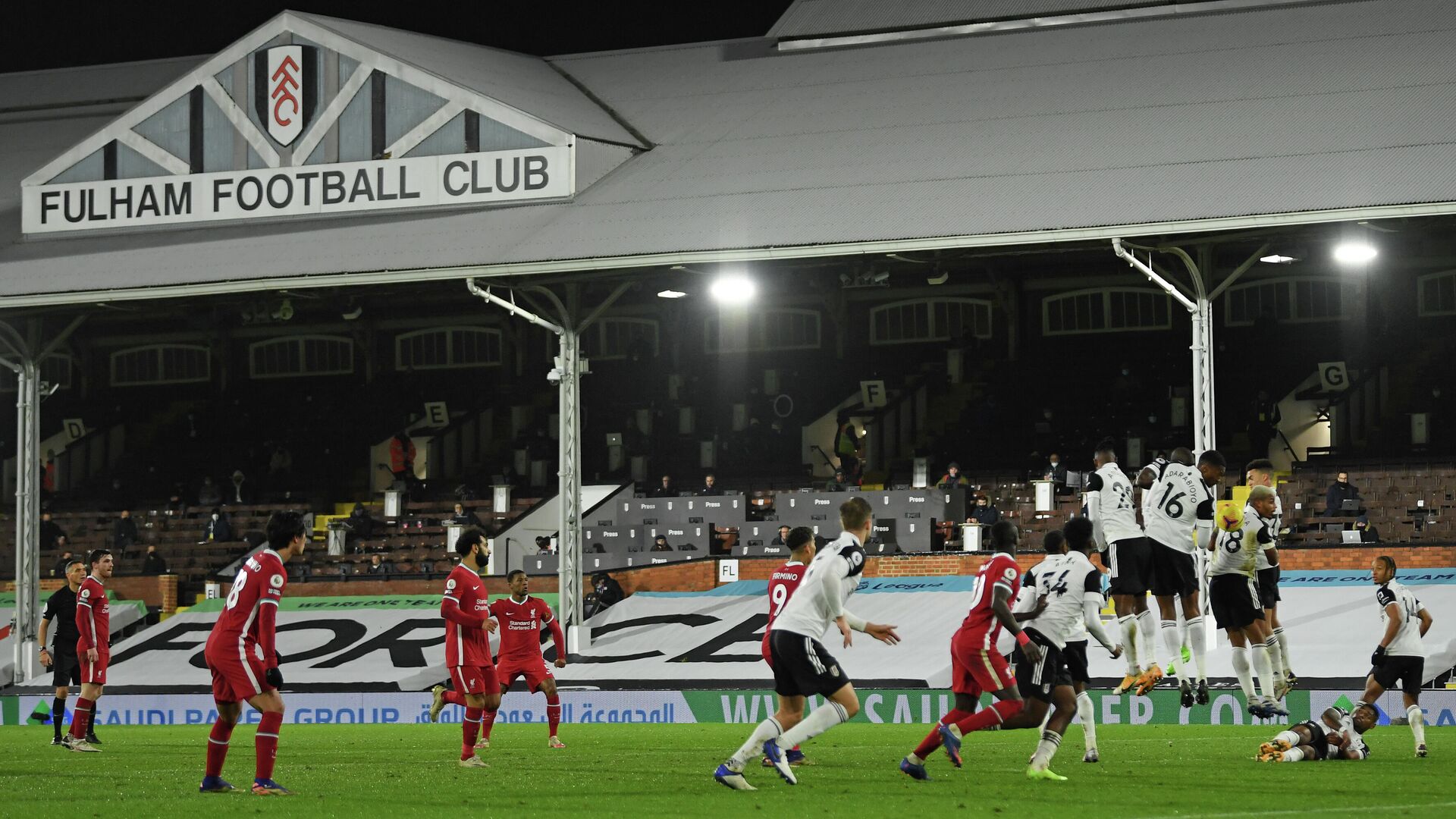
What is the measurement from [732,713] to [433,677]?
5.99m

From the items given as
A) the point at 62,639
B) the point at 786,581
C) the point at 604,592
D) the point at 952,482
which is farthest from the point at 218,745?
the point at 952,482

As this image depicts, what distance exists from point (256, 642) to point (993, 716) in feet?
17.4

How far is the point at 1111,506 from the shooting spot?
60.2 feet

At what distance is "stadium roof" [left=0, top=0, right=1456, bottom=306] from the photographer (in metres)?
26.5

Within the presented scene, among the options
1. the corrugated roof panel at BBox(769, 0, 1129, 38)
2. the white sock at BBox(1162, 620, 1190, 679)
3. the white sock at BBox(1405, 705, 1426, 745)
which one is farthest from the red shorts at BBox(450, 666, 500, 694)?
the corrugated roof panel at BBox(769, 0, 1129, 38)

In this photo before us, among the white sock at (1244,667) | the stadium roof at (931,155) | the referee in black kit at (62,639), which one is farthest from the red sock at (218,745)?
the stadium roof at (931,155)

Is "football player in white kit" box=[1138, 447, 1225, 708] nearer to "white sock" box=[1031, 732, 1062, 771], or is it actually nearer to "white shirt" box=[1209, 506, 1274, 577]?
"white shirt" box=[1209, 506, 1274, 577]

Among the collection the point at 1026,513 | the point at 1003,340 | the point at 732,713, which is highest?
the point at 1003,340

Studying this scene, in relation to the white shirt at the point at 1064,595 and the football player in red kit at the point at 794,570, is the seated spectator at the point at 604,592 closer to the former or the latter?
the football player in red kit at the point at 794,570

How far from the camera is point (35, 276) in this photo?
31.4 meters

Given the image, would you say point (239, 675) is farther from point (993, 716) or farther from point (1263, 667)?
point (1263, 667)

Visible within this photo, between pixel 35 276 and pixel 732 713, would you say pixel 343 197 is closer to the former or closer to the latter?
pixel 35 276

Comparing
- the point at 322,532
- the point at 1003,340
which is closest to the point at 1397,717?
the point at 1003,340

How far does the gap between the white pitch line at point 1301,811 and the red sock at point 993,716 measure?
8.24ft
